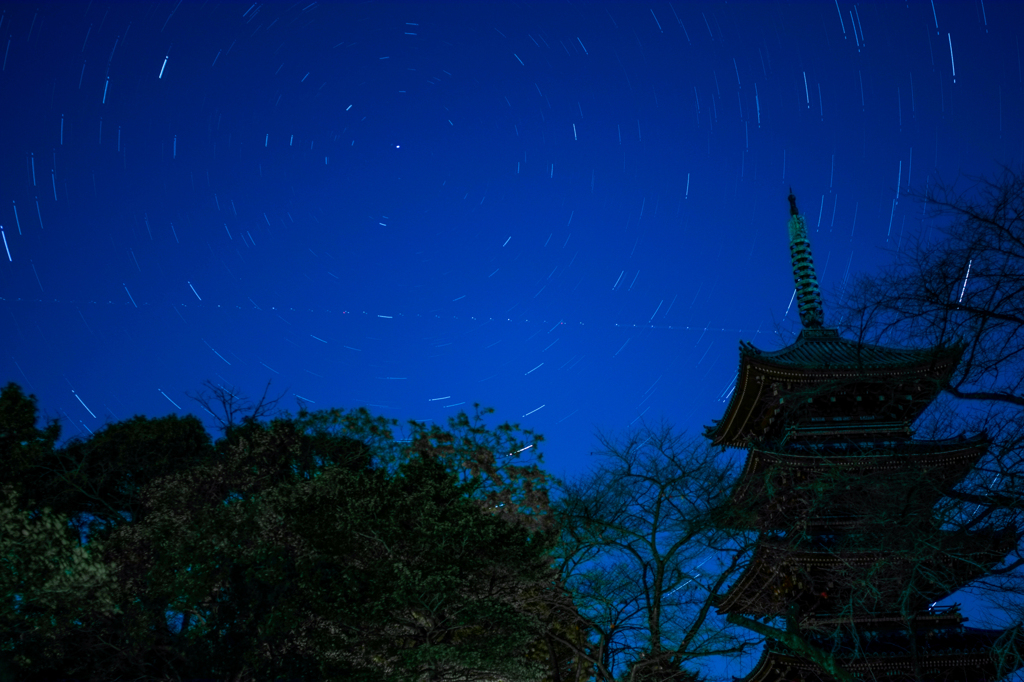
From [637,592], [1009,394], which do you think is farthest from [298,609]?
[1009,394]

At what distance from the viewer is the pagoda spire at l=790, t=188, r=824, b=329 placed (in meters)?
22.4

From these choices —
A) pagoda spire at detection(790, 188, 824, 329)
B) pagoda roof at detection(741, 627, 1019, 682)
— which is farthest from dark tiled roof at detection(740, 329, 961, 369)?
pagoda roof at detection(741, 627, 1019, 682)

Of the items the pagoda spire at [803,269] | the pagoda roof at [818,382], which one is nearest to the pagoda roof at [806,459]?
the pagoda roof at [818,382]

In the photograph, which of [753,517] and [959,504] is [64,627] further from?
[959,504]

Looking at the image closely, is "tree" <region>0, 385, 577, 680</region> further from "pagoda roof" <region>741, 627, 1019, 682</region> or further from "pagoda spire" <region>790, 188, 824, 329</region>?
"pagoda spire" <region>790, 188, 824, 329</region>

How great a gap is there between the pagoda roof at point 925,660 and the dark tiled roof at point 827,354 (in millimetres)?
6127

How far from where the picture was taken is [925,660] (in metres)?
15.3

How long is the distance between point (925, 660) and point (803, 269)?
11.9 m

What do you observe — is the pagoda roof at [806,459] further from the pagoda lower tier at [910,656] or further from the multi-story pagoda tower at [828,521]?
the pagoda lower tier at [910,656]

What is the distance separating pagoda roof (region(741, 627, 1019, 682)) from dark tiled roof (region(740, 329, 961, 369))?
20.1 feet

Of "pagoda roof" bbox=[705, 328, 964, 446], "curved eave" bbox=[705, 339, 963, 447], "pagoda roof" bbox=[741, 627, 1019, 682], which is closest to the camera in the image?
"pagoda roof" bbox=[741, 627, 1019, 682]

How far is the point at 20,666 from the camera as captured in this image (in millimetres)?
15273

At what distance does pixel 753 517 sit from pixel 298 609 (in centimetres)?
958

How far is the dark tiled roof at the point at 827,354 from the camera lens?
16281 millimetres
